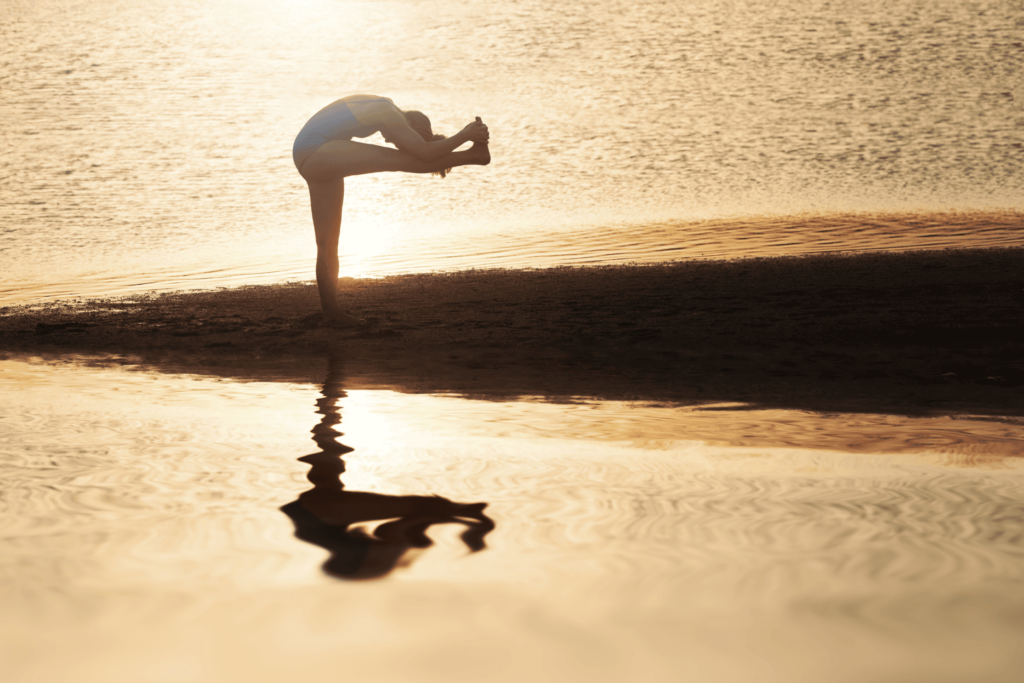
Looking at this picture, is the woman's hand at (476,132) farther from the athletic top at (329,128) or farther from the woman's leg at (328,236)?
the woman's leg at (328,236)

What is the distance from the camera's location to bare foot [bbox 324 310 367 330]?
3723 mm

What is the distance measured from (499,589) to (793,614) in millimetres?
283

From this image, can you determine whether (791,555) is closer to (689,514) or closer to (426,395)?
(689,514)

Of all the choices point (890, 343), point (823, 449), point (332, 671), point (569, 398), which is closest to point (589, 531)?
point (332, 671)

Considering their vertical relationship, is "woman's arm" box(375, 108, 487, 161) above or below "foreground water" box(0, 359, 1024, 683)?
above

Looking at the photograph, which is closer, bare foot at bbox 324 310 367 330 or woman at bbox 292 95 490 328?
woman at bbox 292 95 490 328

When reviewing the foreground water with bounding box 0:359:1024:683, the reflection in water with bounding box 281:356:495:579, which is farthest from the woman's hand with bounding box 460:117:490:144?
the reflection in water with bounding box 281:356:495:579

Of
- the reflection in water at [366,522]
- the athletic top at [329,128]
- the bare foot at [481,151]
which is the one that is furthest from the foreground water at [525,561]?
the athletic top at [329,128]

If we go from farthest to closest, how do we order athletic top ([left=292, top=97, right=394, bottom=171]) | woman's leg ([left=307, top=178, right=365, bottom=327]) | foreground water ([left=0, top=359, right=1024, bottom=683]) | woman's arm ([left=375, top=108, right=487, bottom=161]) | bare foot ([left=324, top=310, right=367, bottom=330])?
1. bare foot ([left=324, top=310, right=367, bottom=330])
2. woman's leg ([left=307, top=178, right=365, bottom=327])
3. athletic top ([left=292, top=97, right=394, bottom=171])
4. woman's arm ([left=375, top=108, right=487, bottom=161])
5. foreground water ([left=0, top=359, right=1024, bottom=683])

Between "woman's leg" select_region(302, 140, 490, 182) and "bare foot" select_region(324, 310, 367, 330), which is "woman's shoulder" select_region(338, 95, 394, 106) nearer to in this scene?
"woman's leg" select_region(302, 140, 490, 182)

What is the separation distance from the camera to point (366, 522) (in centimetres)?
105

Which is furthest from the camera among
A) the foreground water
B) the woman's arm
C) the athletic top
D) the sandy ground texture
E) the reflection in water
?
the athletic top

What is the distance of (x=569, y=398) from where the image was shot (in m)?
2.24

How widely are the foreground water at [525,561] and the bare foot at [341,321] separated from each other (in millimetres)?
2086
